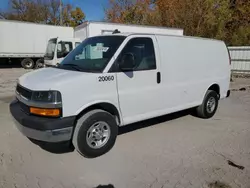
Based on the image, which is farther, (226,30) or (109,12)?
(109,12)

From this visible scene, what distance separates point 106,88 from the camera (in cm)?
355

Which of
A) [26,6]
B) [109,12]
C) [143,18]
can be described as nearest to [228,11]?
[143,18]

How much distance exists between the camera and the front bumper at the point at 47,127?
123 inches

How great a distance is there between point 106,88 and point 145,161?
4.41 feet

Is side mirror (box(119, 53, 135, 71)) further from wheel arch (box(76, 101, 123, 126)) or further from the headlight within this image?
the headlight

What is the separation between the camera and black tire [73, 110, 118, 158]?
3395 mm

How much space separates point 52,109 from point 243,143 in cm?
363

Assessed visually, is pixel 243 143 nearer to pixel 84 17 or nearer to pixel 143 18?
pixel 143 18

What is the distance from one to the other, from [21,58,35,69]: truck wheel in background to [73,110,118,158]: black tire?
17.1 metres

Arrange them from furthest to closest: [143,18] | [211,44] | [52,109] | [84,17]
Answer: [84,17] < [143,18] < [211,44] < [52,109]

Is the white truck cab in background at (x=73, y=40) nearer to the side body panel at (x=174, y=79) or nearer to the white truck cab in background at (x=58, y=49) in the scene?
the white truck cab in background at (x=58, y=49)

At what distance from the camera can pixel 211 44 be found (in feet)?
18.1

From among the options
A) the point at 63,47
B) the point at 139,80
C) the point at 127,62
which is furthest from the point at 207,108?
the point at 63,47

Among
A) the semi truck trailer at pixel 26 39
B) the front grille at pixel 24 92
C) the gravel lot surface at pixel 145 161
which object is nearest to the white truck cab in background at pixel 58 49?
the semi truck trailer at pixel 26 39
